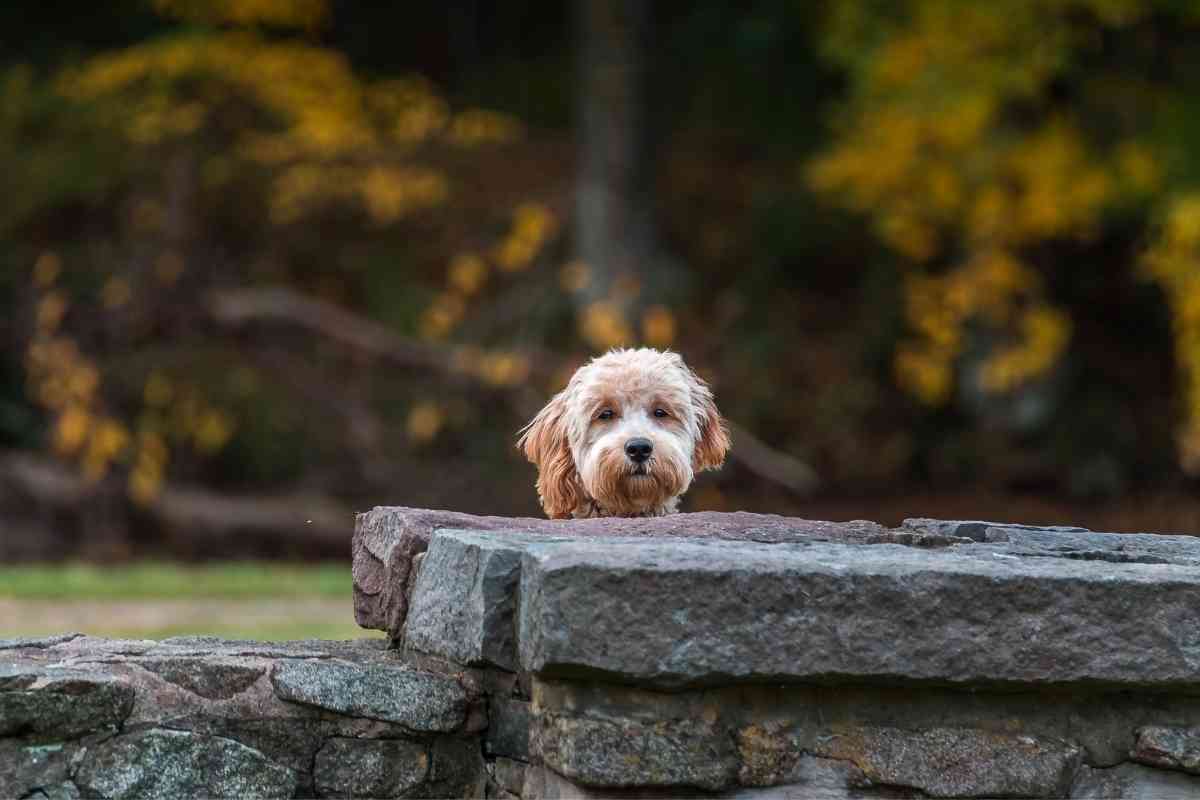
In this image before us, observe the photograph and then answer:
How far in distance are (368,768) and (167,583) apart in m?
9.31

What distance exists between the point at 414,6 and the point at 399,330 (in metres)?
5.90

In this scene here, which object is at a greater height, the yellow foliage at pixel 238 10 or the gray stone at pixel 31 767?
the yellow foliage at pixel 238 10

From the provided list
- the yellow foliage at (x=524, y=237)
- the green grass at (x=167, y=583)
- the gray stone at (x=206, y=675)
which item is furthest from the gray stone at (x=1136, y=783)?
the yellow foliage at (x=524, y=237)

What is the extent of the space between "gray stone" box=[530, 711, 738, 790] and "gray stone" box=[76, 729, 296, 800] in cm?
73

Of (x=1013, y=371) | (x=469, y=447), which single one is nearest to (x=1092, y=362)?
(x=1013, y=371)

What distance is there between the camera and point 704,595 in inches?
148

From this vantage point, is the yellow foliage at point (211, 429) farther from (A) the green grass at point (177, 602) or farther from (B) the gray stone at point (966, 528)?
(B) the gray stone at point (966, 528)

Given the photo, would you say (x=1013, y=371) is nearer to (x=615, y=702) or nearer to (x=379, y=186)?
(x=379, y=186)

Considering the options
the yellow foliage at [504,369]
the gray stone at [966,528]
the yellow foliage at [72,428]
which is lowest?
the gray stone at [966,528]

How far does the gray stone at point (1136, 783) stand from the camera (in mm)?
3988

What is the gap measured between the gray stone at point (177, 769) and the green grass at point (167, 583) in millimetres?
8193

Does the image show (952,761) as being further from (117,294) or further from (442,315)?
(117,294)

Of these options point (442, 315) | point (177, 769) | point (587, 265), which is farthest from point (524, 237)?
point (177, 769)

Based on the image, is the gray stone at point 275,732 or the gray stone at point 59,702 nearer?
the gray stone at point 59,702
